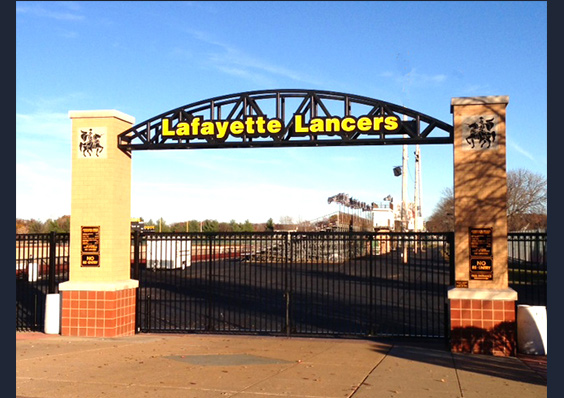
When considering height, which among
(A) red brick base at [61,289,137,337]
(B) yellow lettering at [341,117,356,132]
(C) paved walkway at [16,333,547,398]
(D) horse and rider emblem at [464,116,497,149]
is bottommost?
(C) paved walkway at [16,333,547,398]

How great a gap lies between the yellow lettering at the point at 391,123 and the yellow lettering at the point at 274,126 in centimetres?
235

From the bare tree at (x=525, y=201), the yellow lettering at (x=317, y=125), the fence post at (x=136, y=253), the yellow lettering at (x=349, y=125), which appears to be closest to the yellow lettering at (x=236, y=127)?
the yellow lettering at (x=317, y=125)

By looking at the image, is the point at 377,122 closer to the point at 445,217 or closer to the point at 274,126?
the point at 274,126

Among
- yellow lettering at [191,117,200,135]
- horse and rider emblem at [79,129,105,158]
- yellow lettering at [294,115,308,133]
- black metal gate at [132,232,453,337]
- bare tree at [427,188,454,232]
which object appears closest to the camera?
yellow lettering at [294,115,308,133]

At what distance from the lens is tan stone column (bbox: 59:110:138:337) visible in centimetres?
1380

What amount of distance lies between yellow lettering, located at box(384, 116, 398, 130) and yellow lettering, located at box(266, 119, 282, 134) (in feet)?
7.72

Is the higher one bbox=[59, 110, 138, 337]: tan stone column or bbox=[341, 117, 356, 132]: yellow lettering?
bbox=[341, 117, 356, 132]: yellow lettering

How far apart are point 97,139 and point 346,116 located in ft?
19.4

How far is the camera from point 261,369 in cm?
1032

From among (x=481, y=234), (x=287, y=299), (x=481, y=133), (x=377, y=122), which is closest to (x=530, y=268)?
(x=481, y=234)

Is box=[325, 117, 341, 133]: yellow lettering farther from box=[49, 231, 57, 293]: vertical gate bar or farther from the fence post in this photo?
box=[49, 231, 57, 293]: vertical gate bar

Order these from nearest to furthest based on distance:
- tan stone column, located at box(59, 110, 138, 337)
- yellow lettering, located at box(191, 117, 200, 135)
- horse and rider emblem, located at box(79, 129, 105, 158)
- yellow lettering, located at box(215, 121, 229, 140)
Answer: yellow lettering, located at box(215, 121, 229, 140) < yellow lettering, located at box(191, 117, 200, 135) < tan stone column, located at box(59, 110, 138, 337) < horse and rider emblem, located at box(79, 129, 105, 158)

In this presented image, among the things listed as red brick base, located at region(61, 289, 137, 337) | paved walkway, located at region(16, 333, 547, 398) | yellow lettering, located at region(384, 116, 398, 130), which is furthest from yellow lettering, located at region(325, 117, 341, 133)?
red brick base, located at region(61, 289, 137, 337)

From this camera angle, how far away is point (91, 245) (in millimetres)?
13930
